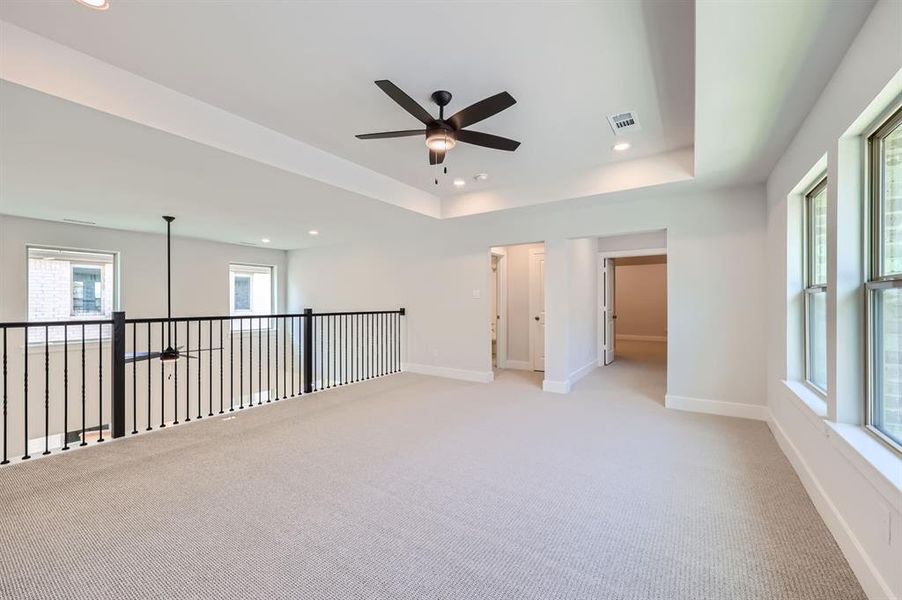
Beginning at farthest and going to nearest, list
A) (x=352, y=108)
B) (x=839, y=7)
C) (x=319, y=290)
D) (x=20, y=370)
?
(x=319, y=290) < (x=20, y=370) < (x=352, y=108) < (x=839, y=7)

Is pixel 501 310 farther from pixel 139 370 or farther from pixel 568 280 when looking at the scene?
pixel 139 370

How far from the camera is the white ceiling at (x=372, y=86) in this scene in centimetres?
192

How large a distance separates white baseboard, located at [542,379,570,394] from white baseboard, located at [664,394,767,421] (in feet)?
3.80

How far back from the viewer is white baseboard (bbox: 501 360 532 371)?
22.6ft

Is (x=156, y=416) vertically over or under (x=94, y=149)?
under

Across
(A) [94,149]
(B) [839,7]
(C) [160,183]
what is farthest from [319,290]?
(B) [839,7]

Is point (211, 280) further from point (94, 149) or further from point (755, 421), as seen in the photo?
point (755, 421)

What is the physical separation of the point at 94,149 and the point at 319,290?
5.03m

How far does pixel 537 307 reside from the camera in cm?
689

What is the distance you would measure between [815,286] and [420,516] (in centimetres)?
317

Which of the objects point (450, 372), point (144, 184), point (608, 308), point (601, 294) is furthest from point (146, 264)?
point (608, 308)

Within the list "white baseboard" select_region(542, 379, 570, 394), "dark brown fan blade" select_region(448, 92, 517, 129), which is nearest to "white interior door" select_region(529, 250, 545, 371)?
"white baseboard" select_region(542, 379, 570, 394)

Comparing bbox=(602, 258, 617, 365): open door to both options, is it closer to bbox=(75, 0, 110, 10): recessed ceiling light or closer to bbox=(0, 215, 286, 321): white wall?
bbox=(0, 215, 286, 321): white wall

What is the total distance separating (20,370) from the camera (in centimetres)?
519
